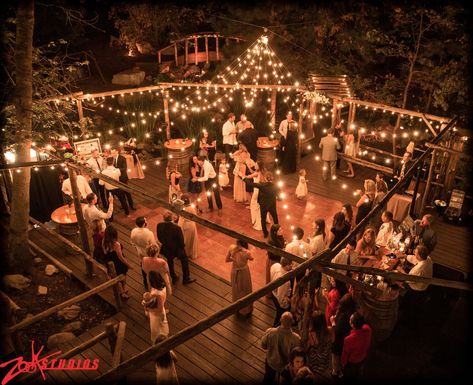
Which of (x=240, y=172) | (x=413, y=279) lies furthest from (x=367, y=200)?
(x=413, y=279)

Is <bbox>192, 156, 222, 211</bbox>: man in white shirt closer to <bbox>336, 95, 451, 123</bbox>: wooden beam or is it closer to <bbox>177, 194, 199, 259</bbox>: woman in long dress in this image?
<bbox>177, 194, 199, 259</bbox>: woman in long dress

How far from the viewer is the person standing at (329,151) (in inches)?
392

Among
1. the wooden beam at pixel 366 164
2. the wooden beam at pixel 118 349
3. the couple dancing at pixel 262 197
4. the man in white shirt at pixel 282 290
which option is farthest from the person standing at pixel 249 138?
the wooden beam at pixel 118 349

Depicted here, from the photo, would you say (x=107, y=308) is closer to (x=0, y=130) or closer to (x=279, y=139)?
(x=0, y=130)

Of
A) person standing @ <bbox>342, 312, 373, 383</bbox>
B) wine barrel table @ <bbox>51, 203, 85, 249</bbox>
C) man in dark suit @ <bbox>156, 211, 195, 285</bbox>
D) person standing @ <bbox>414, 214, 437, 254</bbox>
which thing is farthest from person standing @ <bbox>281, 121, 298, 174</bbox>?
person standing @ <bbox>342, 312, 373, 383</bbox>

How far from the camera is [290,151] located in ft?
35.2

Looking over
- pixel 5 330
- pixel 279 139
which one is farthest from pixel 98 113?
pixel 5 330

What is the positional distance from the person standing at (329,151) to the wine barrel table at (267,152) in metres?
1.28

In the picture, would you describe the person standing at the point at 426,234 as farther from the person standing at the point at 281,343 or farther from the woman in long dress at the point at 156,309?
the woman in long dress at the point at 156,309

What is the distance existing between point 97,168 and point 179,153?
2.35m

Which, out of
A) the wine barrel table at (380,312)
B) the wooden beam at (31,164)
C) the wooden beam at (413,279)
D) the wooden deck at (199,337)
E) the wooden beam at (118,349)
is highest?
the wooden beam at (31,164)

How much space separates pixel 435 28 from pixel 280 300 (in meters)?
9.63

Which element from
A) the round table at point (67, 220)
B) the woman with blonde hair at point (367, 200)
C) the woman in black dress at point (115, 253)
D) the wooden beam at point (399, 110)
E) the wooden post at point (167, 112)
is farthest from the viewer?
the wooden post at point (167, 112)

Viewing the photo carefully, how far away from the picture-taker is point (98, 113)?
1448 centimetres
